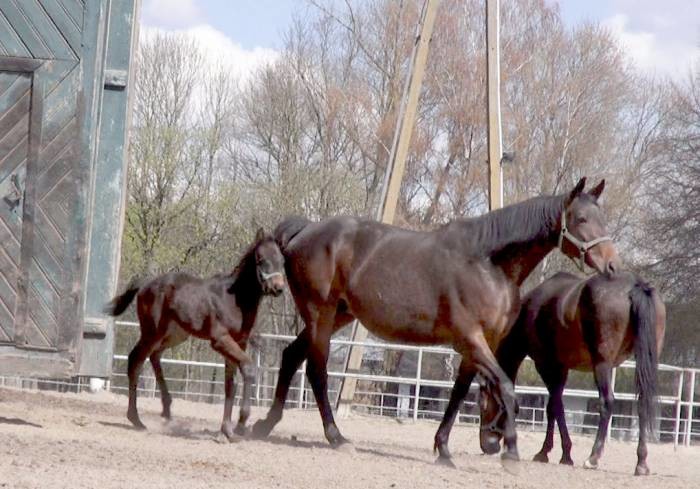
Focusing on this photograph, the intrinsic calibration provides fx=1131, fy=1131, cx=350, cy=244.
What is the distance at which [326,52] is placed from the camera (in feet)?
102

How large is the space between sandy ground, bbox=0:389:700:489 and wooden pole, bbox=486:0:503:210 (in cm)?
320

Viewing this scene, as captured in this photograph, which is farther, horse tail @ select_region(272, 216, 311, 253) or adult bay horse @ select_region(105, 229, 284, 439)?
horse tail @ select_region(272, 216, 311, 253)

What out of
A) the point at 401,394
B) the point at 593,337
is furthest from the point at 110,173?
the point at 401,394

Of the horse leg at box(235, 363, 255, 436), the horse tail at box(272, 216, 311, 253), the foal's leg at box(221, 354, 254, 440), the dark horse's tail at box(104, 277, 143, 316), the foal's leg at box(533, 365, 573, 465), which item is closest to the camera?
the foal's leg at box(221, 354, 254, 440)

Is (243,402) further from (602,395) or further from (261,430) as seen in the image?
(602,395)

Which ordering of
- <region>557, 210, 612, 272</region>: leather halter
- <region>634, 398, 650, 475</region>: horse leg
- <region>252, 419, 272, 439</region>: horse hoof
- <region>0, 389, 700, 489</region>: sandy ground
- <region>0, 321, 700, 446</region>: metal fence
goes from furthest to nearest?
<region>0, 321, 700, 446</region>: metal fence < <region>634, 398, 650, 475</region>: horse leg < <region>252, 419, 272, 439</region>: horse hoof < <region>557, 210, 612, 272</region>: leather halter < <region>0, 389, 700, 489</region>: sandy ground

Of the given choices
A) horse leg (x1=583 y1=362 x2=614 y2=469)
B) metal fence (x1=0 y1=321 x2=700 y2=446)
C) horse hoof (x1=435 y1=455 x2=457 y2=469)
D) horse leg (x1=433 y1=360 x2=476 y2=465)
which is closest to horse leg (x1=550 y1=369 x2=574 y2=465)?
horse leg (x1=583 y1=362 x2=614 y2=469)

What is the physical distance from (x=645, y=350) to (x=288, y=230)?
137 inches

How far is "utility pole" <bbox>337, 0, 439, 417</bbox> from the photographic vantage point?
1451 centimetres

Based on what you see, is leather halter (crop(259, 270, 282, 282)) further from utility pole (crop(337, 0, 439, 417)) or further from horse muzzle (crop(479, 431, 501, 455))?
utility pole (crop(337, 0, 439, 417))

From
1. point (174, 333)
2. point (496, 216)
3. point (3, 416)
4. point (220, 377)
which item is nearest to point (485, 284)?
point (496, 216)

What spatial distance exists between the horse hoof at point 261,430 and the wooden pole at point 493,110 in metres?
4.97

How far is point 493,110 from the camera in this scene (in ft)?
46.1

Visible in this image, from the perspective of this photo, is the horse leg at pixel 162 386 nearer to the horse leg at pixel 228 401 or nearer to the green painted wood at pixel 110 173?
the horse leg at pixel 228 401
